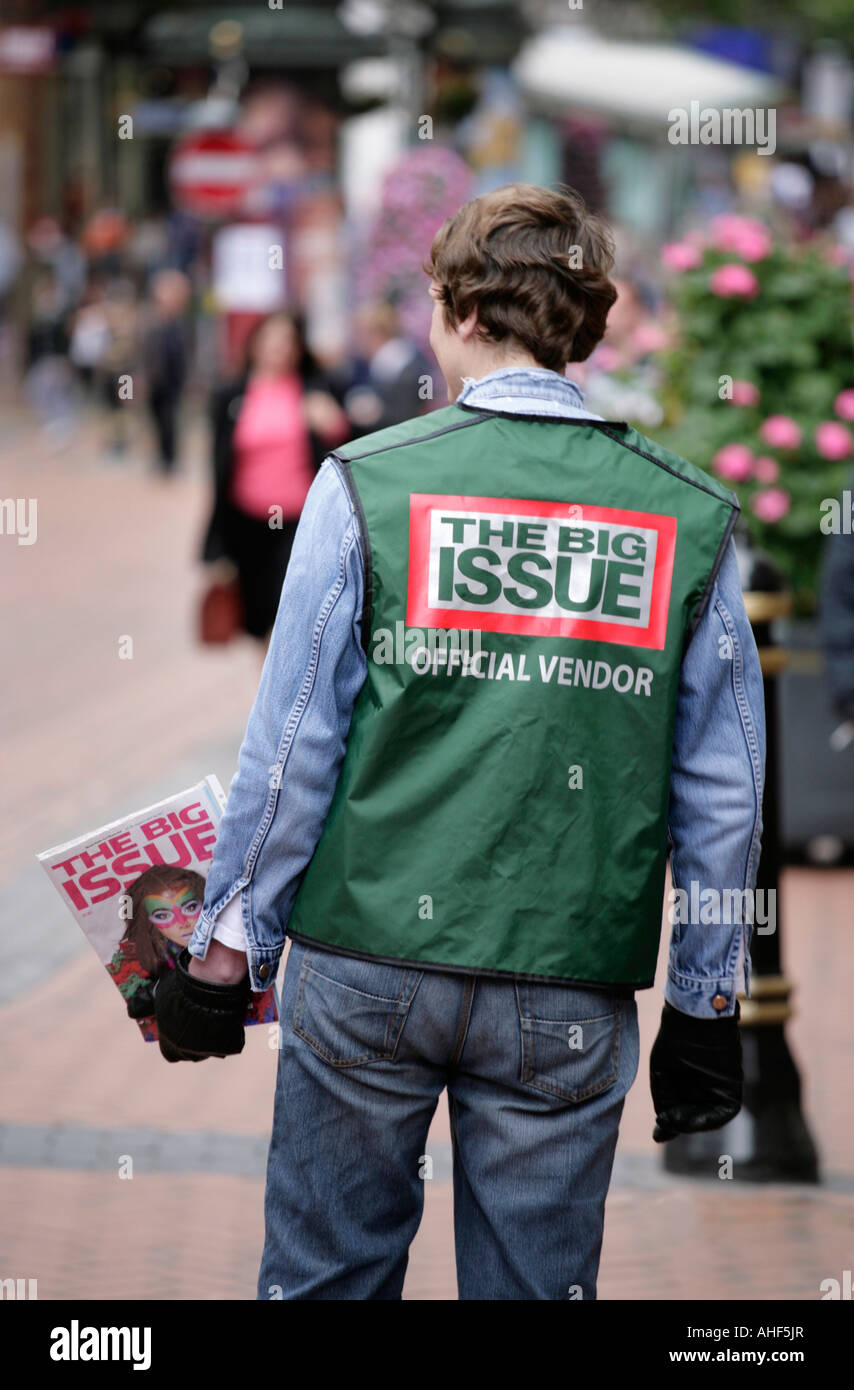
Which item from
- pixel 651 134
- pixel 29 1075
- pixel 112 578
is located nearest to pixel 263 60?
pixel 112 578

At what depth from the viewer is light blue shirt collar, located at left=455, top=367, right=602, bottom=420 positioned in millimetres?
2408

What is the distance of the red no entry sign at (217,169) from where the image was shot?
25.4m

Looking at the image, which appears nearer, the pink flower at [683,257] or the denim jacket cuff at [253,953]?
the denim jacket cuff at [253,953]

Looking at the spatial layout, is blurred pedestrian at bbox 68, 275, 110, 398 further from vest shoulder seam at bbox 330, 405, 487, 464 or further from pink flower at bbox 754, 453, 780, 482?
vest shoulder seam at bbox 330, 405, 487, 464

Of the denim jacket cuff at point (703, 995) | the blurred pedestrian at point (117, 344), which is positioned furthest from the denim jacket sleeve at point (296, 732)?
the blurred pedestrian at point (117, 344)

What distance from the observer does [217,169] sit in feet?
83.5

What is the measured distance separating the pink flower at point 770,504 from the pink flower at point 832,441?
0.83ft

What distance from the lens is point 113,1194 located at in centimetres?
435

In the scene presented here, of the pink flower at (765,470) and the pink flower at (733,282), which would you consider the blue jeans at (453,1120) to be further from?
the pink flower at (733,282)

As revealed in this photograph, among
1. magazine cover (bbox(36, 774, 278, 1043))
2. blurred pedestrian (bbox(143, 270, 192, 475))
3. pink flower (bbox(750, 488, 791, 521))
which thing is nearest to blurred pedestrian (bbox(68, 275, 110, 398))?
blurred pedestrian (bbox(143, 270, 192, 475))

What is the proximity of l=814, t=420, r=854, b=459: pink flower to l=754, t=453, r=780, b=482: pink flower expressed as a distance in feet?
0.69

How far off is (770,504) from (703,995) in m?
5.24
